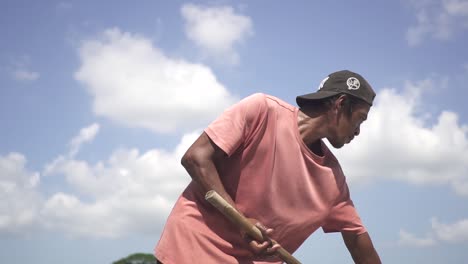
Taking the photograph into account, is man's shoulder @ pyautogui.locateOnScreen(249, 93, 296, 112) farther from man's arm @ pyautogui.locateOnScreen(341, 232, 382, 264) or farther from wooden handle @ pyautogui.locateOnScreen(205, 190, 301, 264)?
man's arm @ pyautogui.locateOnScreen(341, 232, 382, 264)

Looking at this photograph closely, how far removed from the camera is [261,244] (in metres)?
3.54

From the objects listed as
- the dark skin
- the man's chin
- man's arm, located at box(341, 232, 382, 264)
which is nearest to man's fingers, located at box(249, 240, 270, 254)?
the dark skin

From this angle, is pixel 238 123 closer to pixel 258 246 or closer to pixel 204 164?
pixel 204 164

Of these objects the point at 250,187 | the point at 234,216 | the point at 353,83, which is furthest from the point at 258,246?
the point at 353,83

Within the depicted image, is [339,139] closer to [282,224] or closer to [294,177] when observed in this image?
[294,177]

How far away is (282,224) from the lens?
147 inches

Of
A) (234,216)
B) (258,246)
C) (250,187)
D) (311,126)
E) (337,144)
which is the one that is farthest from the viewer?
(337,144)

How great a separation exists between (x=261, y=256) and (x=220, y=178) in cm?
67

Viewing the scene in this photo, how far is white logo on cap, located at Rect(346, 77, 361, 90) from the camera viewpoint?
378cm

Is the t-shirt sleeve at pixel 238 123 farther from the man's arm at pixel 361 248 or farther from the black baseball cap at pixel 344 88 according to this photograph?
the man's arm at pixel 361 248

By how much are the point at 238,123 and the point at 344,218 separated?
1.38m

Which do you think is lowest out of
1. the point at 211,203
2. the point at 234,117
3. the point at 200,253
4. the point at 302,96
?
the point at 200,253

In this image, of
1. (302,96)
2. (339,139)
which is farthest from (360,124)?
(302,96)

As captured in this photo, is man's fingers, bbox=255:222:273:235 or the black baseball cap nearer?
man's fingers, bbox=255:222:273:235
